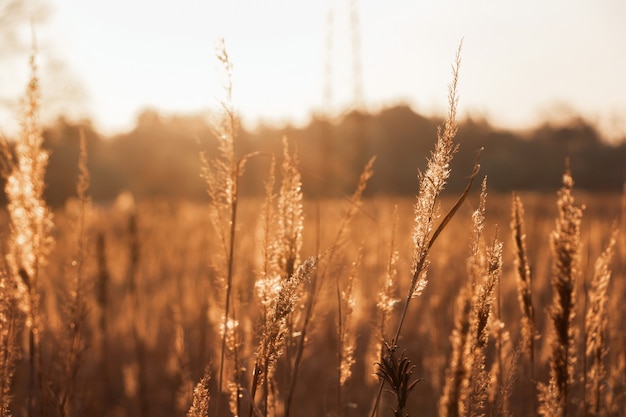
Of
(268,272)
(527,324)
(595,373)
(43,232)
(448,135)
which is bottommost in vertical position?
(595,373)

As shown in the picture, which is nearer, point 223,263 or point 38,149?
point 223,263

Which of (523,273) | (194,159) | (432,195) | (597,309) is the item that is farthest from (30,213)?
(194,159)

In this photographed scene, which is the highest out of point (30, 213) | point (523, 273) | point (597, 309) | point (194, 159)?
point (194, 159)

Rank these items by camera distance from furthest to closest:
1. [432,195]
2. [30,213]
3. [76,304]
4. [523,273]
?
[76,304], [30,213], [523,273], [432,195]

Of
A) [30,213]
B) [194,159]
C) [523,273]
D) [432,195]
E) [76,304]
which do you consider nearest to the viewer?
[432,195]

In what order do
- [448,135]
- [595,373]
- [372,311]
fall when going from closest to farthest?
[448,135] → [595,373] → [372,311]

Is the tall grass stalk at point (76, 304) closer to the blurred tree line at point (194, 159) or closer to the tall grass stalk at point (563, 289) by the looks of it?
the tall grass stalk at point (563, 289)

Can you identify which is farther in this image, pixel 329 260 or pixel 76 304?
pixel 76 304

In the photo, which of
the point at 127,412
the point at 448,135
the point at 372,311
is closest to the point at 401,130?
the point at 372,311

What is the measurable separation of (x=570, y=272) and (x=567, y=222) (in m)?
0.12

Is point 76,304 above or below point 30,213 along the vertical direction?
below

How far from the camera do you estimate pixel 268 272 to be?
1.46m

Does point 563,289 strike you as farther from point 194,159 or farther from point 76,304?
point 194,159

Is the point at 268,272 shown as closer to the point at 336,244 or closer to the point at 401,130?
the point at 336,244
